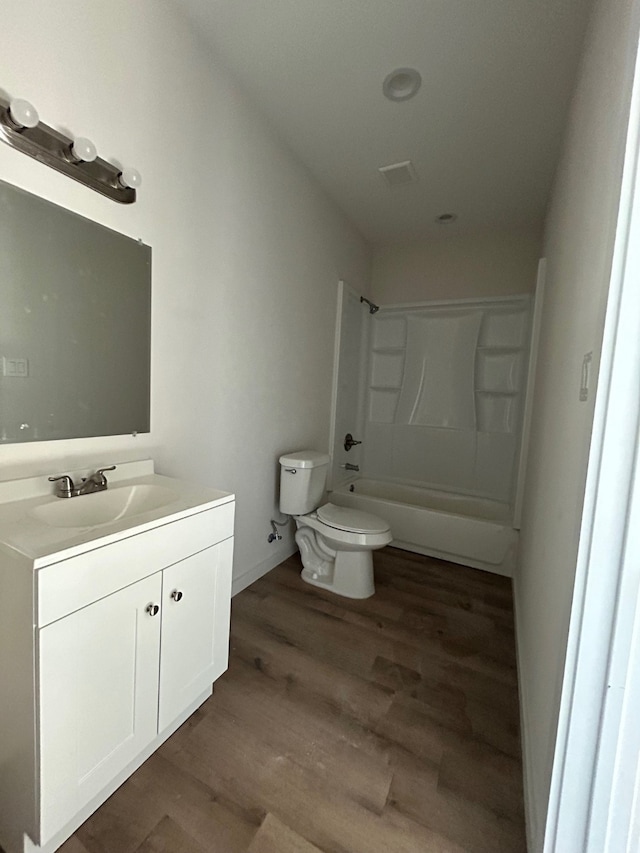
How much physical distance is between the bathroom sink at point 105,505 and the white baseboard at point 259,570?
0.87 metres

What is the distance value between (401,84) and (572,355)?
1478mm

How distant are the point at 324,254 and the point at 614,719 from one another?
2.60 meters

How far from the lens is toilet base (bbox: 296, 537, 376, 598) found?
200 cm

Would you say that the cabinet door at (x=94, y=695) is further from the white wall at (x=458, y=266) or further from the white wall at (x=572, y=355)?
the white wall at (x=458, y=266)

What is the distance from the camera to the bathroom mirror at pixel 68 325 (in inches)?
40.3

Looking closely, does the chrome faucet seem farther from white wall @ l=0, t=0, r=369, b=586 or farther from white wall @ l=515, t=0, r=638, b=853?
white wall @ l=515, t=0, r=638, b=853

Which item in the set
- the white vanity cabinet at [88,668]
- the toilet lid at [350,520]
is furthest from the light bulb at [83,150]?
the toilet lid at [350,520]

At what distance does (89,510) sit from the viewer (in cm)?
112

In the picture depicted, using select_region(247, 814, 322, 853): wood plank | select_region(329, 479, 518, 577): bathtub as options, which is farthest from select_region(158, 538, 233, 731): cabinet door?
select_region(329, 479, 518, 577): bathtub

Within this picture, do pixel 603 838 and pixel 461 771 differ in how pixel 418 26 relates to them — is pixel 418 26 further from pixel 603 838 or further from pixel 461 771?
pixel 461 771

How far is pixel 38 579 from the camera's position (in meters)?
0.71

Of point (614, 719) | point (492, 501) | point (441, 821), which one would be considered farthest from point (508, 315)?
point (441, 821)

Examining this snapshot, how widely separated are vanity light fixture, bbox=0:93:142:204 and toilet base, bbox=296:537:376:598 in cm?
193

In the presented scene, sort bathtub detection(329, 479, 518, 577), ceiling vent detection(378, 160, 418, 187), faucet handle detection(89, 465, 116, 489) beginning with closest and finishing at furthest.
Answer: faucet handle detection(89, 465, 116, 489) → ceiling vent detection(378, 160, 418, 187) → bathtub detection(329, 479, 518, 577)
